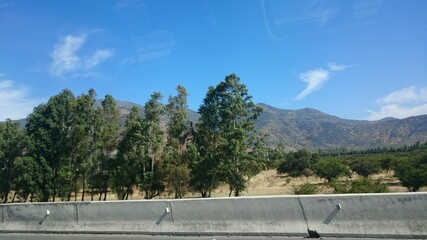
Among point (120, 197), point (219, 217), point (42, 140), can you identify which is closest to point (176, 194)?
point (120, 197)

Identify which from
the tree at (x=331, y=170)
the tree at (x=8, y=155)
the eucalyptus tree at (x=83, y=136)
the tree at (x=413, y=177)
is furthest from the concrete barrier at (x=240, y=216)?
the tree at (x=331, y=170)

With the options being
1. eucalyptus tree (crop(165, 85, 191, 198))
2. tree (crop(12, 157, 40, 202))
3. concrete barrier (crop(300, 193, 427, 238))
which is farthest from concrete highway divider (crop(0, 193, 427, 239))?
tree (crop(12, 157, 40, 202))

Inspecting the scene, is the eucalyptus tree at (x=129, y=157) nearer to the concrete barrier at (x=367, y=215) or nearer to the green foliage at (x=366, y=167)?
the concrete barrier at (x=367, y=215)

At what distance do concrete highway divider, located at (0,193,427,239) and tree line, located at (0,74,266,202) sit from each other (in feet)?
84.6

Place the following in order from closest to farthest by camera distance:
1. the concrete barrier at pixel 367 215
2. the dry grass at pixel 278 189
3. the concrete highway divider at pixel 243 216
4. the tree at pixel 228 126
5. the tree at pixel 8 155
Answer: the concrete barrier at pixel 367 215, the concrete highway divider at pixel 243 216, the tree at pixel 228 126, the dry grass at pixel 278 189, the tree at pixel 8 155

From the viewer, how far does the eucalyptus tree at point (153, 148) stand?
43.7 m

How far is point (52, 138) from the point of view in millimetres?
47469

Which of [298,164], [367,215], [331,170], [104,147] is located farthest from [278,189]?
[367,215]

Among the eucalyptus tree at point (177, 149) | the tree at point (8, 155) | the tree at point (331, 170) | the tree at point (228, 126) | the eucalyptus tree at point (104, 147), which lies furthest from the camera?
the tree at point (331, 170)

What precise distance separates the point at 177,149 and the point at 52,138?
15.0m

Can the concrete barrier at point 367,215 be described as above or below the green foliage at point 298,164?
below

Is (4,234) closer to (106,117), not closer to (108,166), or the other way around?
(108,166)

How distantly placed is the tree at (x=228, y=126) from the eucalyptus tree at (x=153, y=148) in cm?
576

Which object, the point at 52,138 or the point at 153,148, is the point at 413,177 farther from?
the point at 52,138
